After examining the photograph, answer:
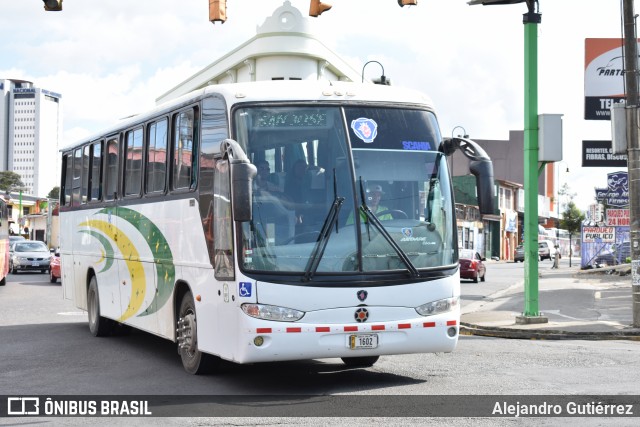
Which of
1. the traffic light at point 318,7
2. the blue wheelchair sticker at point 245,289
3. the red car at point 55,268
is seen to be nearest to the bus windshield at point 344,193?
the blue wheelchair sticker at point 245,289

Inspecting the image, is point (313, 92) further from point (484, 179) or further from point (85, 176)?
point (85, 176)

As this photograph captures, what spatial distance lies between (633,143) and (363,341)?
32.0 feet

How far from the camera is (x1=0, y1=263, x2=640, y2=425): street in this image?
9.94 m

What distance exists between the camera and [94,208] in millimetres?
15898

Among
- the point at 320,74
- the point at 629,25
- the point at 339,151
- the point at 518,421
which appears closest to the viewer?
the point at 518,421

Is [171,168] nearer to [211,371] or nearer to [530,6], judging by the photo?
[211,371]

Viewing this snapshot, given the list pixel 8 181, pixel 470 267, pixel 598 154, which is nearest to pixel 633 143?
pixel 598 154

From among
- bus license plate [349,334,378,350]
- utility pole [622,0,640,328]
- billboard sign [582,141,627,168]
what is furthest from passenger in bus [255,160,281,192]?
billboard sign [582,141,627,168]

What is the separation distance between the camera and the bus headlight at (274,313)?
9.45 m

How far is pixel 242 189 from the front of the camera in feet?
29.8

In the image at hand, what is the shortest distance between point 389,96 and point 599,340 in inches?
304

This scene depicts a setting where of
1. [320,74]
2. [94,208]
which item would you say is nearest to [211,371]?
[94,208]

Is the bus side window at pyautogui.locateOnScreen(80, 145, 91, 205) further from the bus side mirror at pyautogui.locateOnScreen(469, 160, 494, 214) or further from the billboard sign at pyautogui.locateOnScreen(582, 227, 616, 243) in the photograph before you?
the billboard sign at pyautogui.locateOnScreen(582, 227, 616, 243)

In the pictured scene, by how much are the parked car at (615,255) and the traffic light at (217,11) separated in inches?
1560
